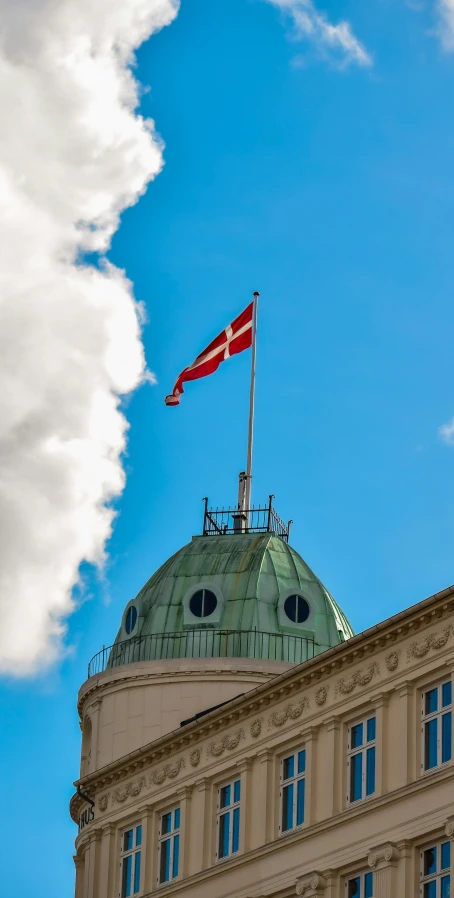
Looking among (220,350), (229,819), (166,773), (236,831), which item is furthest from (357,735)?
(220,350)

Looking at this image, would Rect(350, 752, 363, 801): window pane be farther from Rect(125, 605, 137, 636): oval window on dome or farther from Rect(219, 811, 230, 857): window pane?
Rect(125, 605, 137, 636): oval window on dome

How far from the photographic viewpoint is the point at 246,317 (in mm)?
72562

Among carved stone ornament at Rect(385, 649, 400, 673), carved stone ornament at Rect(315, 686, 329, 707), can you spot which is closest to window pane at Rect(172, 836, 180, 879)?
carved stone ornament at Rect(315, 686, 329, 707)

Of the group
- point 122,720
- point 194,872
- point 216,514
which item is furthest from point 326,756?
point 216,514

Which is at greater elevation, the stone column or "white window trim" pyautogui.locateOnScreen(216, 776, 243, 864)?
"white window trim" pyautogui.locateOnScreen(216, 776, 243, 864)

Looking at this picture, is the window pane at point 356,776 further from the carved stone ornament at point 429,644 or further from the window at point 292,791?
the carved stone ornament at point 429,644

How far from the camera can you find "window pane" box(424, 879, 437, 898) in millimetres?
47844

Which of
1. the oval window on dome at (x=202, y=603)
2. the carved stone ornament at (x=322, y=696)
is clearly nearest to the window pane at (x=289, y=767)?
the carved stone ornament at (x=322, y=696)

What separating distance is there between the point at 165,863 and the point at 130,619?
11216 millimetres

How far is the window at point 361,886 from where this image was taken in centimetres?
4988

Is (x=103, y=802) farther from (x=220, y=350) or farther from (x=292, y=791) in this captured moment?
(x=220, y=350)

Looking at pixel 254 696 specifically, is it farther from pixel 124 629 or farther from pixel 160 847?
pixel 124 629

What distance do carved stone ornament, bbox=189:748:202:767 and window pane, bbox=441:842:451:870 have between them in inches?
479

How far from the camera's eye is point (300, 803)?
5388cm
